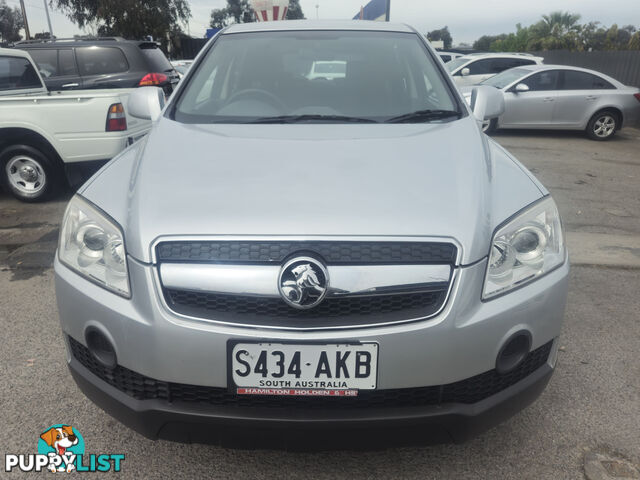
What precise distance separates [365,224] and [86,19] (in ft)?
143

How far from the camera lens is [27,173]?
19.1 ft

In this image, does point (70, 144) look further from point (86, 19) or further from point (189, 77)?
point (86, 19)

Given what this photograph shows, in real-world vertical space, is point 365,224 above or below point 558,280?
above

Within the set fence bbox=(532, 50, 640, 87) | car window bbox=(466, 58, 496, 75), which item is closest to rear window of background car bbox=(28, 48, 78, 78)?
car window bbox=(466, 58, 496, 75)

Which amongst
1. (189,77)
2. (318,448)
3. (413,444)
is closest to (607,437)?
(413,444)

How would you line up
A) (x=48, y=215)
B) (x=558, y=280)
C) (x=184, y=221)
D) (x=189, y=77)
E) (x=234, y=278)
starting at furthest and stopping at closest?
(x=48, y=215) < (x=189, y=77) < (x=558, y=280) < (x=184, y=221) < (x=234, y=278)

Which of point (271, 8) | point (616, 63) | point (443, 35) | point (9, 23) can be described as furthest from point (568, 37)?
point (443, 35)

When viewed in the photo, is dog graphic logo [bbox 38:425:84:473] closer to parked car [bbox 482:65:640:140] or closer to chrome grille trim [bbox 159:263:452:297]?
chrome grille trim [bbox 159:263:452:297]

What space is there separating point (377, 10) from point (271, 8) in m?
3.80

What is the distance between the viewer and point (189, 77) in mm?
2988

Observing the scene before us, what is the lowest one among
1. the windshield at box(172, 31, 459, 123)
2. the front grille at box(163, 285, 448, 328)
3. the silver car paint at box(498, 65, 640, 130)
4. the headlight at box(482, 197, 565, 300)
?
the silver car paint at box(498, 65, 640, 130)

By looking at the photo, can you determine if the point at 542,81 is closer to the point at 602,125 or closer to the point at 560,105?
the point at 560,105

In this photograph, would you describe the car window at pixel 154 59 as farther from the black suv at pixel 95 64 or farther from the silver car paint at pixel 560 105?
the silver car paint at pixel 560 105

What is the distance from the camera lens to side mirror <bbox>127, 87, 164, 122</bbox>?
9.95ft
